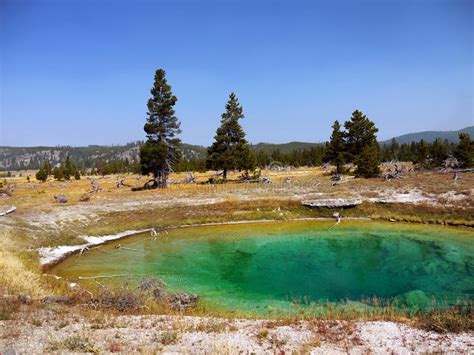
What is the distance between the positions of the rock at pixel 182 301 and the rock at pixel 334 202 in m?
25.3

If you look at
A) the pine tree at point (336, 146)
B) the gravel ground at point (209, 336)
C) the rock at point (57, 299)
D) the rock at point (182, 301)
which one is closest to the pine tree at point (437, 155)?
the pine tree at point (336, 146)

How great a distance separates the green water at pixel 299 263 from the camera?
19.4 meters

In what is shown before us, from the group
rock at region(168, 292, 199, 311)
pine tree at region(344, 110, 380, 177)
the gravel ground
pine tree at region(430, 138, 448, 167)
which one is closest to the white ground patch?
rock at region(168, 292, 199, 311)

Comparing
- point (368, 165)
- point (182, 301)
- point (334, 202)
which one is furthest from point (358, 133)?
point (182, 301)

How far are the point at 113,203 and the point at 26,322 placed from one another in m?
31.2

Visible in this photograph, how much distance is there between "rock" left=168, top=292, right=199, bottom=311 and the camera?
15938 millimetres

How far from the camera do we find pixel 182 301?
651 inches

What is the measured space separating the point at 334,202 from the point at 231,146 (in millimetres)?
25946

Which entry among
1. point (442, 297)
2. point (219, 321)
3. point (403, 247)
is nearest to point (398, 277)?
point (442, 297)

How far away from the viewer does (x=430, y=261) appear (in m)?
24.4

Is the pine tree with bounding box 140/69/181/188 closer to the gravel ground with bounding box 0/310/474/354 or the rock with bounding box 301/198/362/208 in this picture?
the rock with bounding box 301/198/362/208

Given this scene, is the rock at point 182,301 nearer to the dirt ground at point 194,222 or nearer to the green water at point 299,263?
the green water at point 299,263

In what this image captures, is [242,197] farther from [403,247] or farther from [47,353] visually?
[47,353]

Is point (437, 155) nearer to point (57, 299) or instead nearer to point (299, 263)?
point (299, 263)
